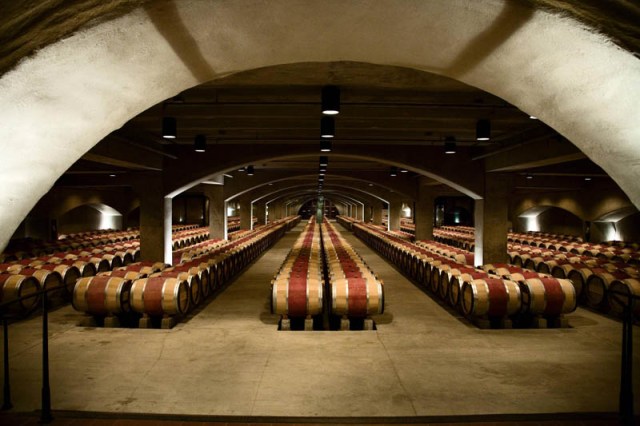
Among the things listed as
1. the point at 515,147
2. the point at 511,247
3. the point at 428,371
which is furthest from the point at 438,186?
the point at 428,371

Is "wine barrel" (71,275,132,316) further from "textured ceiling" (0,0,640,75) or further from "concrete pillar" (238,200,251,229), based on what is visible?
"concrete pillar" (238,200,251,229)

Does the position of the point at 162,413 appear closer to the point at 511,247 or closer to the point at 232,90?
the point at 232,90

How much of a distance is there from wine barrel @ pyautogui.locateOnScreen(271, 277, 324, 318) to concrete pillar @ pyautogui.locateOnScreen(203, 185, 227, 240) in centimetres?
1139

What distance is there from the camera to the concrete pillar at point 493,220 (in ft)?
34.3

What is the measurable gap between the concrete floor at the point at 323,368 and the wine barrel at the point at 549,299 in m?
0.31

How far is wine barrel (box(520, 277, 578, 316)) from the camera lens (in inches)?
243

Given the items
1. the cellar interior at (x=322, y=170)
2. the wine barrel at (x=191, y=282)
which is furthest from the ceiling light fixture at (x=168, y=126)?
the wine barrel at (x=191, y=282)

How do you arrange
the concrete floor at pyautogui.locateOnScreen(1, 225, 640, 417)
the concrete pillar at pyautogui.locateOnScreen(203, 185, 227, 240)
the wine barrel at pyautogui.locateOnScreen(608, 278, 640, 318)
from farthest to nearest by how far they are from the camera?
the concrete pillar at pyautogui.locateOnScreen(203, 185, 227, 240), the wine barrel at pyautogui.locateOnScreen(608, 278, 640, 318), the concrete floor at pyautogui.locateOnScreen(1, 225, 640, 417)

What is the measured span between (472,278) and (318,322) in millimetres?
2516

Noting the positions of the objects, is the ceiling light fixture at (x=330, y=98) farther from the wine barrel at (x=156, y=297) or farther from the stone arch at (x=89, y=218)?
the stone arch at (x=89, y=218)

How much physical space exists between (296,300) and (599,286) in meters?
5.47

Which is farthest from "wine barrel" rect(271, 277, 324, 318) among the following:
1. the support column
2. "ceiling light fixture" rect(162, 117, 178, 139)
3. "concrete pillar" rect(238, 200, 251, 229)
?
the support column

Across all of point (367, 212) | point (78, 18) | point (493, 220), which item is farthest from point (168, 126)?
point (367, 212)

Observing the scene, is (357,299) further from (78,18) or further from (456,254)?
(456,254)
